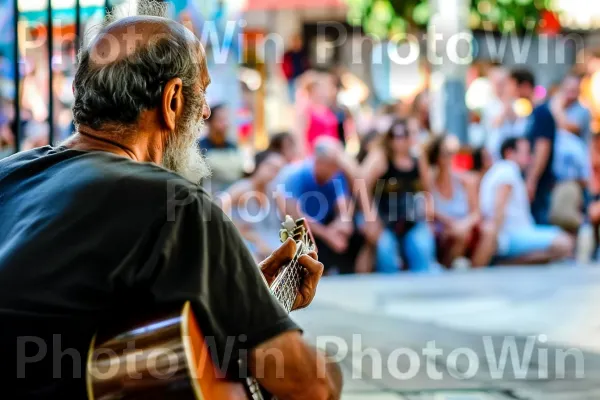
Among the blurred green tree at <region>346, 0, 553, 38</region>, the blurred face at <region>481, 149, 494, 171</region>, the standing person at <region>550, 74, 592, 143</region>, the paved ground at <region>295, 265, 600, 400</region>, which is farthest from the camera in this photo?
the blurred green tree at <region>346, 0, 553, 38</region>

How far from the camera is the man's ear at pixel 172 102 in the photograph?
6.46 ft

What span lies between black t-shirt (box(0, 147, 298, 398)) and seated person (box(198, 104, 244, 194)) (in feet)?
18.7

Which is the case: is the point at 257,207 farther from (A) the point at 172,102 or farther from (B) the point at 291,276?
(A) the point at 172,102

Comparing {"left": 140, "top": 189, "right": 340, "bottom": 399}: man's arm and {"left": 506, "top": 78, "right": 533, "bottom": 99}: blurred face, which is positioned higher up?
{"left": 506, "top": 78, "right": 533, "bottom": 99}: blurred face

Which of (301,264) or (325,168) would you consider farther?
(325,168)

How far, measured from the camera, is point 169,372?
1.72 meters

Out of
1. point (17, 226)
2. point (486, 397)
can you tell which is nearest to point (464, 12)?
point (486, 397)

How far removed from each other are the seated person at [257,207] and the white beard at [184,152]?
533 cm

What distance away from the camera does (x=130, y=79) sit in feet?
6.31

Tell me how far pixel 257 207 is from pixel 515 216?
2348mm

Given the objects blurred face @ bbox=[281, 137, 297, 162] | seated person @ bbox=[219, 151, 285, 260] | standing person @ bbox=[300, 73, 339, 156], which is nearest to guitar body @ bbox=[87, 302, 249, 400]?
seated person @ bbox=[219, 151, 285, 260]

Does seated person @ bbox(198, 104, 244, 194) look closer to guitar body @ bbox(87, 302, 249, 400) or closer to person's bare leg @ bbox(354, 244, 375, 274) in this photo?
person's bare leg @ bbox(354, 244, 375, 274)

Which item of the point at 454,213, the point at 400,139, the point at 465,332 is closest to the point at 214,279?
the point at 465,332

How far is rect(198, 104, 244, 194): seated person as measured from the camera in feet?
24.7
